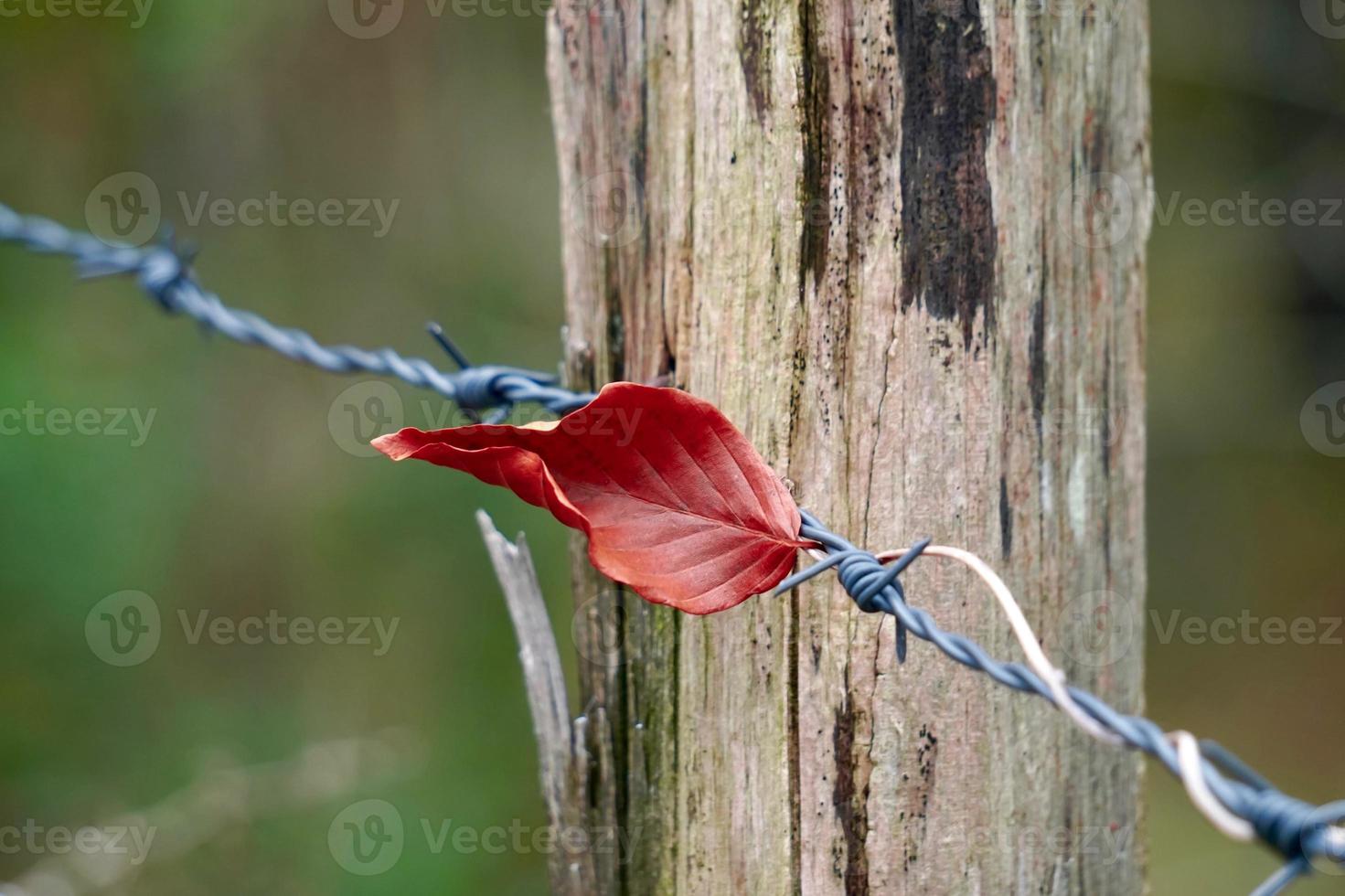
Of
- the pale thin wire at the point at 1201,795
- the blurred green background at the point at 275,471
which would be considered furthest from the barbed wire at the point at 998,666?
the blurred green background at the point at 275,471

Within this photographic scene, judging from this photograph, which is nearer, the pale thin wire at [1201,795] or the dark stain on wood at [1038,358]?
the pale thin wire at [1201,795]

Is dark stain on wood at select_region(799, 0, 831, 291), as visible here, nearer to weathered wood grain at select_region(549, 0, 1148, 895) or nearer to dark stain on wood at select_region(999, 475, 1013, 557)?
weathered wood grain at select_region(549, 0, 1148, 895)

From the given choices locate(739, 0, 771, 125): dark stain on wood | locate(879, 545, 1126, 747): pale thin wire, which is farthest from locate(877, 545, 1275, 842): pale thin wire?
locate(739, 0, 771, 125): dark stain on wood

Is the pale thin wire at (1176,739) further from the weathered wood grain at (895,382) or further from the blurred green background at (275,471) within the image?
the blurred green background at (275,471)

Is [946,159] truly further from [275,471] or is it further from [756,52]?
[275,471]

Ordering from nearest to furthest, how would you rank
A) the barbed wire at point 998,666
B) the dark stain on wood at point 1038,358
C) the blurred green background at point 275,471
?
the barbed wire at point 998,666 < the dark stain on wood at point 1038,358 < the blurred green background at point 275,471

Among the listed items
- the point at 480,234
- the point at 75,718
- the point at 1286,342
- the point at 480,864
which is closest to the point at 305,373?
the point at 480,234

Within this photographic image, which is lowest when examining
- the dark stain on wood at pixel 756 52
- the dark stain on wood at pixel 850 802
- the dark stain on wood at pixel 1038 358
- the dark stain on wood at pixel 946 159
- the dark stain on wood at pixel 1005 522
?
the dark stain on wood at pixel 850 802

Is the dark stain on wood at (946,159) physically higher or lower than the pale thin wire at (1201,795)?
higher

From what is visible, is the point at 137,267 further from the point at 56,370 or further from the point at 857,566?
the point at 56,370
